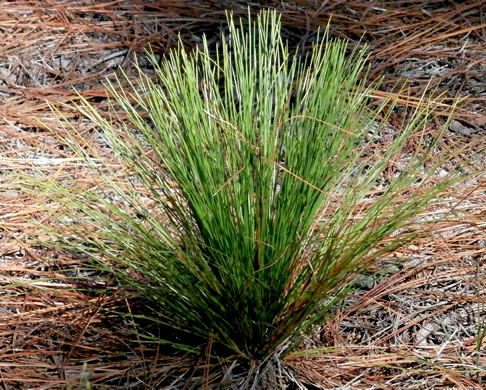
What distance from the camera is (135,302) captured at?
62.9 inches

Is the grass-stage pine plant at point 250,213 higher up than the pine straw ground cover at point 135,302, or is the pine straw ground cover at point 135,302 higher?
the grass-stage pine plant at point 250,213

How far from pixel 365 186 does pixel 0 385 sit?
32.8 inches

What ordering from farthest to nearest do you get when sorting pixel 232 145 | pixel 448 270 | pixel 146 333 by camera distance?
pixel 448 270, pixel 146 333, pixel 232 145

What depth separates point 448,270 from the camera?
1.70 meters

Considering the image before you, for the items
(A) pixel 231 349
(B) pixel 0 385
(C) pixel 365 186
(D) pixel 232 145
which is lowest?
(B) pixel 0 385

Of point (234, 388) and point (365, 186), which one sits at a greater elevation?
point (365, 186)

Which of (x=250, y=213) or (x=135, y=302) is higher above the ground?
(x=250, y=213)

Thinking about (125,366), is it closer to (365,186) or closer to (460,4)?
(365,186)

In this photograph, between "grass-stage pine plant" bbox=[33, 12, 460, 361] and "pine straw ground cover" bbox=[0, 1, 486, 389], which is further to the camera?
"pine straw ground cover" bbox=[0, 1, 486, 389]

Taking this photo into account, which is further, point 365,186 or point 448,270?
point 448,270

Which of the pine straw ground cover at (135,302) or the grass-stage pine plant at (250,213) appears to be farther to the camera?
the pine straw ground cover at (135,302)

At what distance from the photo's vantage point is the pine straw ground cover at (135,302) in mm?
1474

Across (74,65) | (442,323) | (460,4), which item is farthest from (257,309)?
(460,4)

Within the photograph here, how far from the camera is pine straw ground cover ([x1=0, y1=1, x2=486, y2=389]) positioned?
147cm
